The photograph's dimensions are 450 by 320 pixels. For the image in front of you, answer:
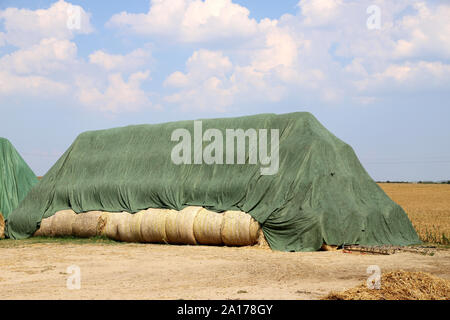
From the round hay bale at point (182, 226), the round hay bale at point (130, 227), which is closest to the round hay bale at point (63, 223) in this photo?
the round hay bale at point (130, 227)

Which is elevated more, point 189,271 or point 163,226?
point 163,226

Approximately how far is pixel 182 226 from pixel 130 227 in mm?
2845

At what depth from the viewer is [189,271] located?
45.5 ft

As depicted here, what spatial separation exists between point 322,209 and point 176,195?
20.4ft

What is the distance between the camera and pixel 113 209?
24359 mm

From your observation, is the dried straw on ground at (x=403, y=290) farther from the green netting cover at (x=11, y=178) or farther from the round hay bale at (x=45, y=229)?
the green netting cover at (x=11, y=178)

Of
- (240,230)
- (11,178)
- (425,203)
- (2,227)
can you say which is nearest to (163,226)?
(240,230)

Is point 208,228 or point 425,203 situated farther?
point 425,203

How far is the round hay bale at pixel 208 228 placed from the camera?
2022cm

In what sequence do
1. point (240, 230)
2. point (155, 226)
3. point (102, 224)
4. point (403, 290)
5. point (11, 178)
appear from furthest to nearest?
1. point (11, 178)
2. point (102, 224)
3. point (155, 226)
4. point (240, 230)
5. point (403, 290)

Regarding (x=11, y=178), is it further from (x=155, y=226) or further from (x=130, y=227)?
(x=155, y=226)
